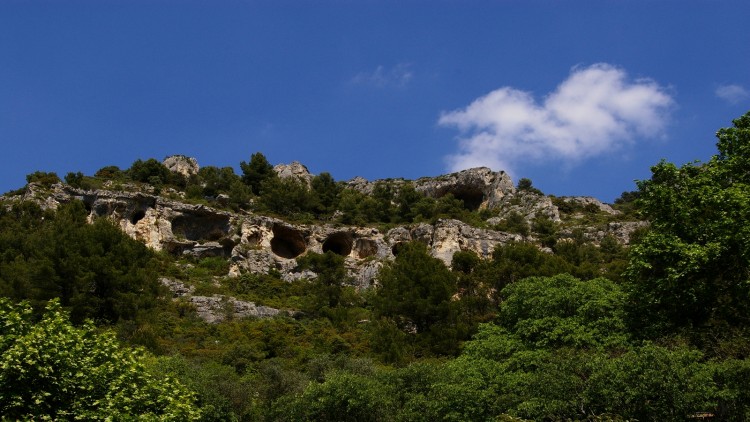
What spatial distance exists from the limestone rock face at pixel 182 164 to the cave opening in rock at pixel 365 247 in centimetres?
2251

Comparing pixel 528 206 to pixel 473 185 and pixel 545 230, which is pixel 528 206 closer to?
pixel 545 230

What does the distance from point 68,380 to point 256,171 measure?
211 ft

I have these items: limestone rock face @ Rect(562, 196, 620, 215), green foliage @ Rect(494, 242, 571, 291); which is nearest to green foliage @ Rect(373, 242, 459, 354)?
green foliage @ Rect(494, 242, 571, 291)

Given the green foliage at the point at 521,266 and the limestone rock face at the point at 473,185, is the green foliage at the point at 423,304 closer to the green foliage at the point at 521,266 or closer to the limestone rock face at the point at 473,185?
the green foliage at the point at 521,266

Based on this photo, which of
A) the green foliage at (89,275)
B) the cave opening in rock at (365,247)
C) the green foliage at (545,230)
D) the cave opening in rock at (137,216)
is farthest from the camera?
the cave opening in rock at (365,247)

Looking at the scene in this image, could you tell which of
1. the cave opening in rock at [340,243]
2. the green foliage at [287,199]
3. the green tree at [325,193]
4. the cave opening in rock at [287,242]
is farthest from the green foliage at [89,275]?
the green tree at [325,193]

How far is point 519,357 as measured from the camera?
81.2 ft

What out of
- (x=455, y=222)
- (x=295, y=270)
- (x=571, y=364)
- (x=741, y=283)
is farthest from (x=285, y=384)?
(x=455, y=222)

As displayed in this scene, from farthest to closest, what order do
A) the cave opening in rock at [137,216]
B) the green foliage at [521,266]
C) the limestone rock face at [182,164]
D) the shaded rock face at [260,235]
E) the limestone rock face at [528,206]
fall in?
the limestone rock face at [182,164]
the limestone rock face at [528,206]
the cave opening in rock at [137,216]
the shaded rock face at [260,235]
the green foliage at [521,266]

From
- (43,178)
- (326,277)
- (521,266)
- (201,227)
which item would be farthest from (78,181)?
(521,266)

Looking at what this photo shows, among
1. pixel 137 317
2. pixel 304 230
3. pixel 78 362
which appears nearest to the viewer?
pixel 78 362

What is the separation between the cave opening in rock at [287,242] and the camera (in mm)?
64812

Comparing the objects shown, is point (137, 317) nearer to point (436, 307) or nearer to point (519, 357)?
point (436, 307)

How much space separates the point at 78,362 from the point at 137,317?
21.6 m
